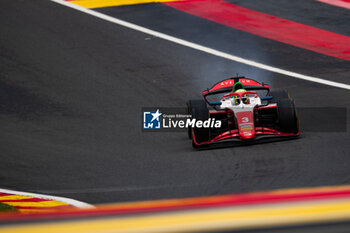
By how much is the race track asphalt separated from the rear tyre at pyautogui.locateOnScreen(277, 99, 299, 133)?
259 millimetres

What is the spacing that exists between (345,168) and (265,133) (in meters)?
1.99

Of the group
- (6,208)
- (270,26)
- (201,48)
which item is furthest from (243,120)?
(270,26)

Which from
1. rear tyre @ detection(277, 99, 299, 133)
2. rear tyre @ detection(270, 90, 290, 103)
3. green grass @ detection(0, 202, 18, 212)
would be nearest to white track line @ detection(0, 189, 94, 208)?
green grass @ detection(0, 202, 18, 212)

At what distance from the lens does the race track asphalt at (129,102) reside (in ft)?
29.8

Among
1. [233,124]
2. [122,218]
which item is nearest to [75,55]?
[233,124]

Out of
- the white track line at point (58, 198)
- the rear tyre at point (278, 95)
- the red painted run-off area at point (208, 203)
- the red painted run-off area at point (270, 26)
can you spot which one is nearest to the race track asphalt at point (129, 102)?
the white track line at point (58, 198)

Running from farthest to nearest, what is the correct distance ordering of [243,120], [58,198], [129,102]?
1. [129,102]
2. [243,120]
3. [58,198]

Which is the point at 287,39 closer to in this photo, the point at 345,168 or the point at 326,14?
the point at 326,14

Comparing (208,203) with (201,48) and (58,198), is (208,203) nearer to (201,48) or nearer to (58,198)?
(58,198)

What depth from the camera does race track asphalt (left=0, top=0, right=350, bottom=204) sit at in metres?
9.09

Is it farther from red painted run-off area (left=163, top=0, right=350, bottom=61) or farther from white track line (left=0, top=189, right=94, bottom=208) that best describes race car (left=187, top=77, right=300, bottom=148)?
red painted run-off area (left=163, top=0, right=350, bottom=61)

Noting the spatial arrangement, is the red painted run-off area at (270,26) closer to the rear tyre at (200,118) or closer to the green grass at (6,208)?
the rear tyre at (200,118)

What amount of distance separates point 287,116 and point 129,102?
172 inches

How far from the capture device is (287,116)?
10500mm
